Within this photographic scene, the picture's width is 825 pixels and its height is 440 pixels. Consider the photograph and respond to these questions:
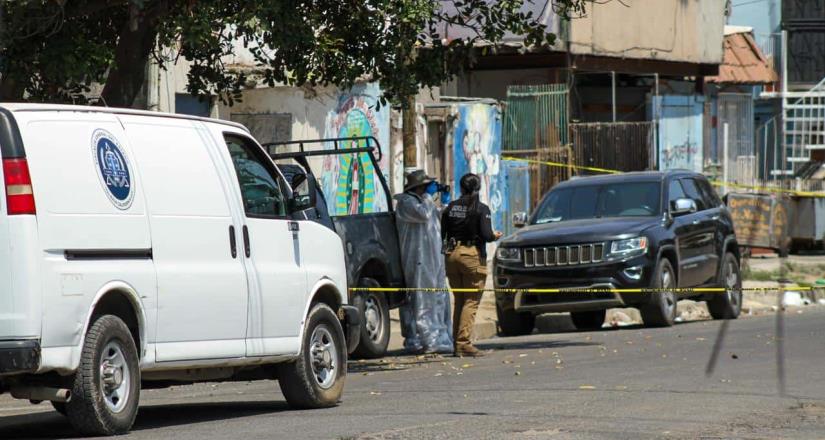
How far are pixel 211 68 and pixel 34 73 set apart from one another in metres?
2.36

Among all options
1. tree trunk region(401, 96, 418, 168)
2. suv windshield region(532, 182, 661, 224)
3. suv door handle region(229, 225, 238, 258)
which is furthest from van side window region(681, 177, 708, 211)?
suv door handle region(229, 225, 238, 258)

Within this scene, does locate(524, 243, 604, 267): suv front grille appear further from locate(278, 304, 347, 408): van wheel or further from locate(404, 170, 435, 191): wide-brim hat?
locate(278, 304, 347, 408): van wheel

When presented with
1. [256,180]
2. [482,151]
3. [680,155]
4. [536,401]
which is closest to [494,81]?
[482,151]

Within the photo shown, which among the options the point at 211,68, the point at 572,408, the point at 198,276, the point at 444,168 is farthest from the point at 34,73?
the point at 444,168

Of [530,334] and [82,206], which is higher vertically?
[82,206]

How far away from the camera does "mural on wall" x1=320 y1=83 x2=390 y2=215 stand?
2291 cm

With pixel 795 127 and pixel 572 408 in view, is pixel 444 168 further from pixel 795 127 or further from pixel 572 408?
pixel 572 408

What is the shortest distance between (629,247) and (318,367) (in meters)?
8.01

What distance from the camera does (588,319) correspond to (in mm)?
20797

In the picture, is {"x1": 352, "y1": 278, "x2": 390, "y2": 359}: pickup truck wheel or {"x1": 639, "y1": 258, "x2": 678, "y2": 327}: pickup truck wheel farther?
{"x1": 639, "y1": 258, "x2": 678, "y2": 327}: pickup truck wheel

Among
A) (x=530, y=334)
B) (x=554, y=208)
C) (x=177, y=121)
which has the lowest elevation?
(x=530, y=334)

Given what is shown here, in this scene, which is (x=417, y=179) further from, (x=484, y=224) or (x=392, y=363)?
(x=392, y=363)

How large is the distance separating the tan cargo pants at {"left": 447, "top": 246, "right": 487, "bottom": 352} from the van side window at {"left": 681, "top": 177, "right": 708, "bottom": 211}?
506cm

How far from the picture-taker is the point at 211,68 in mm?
16484
